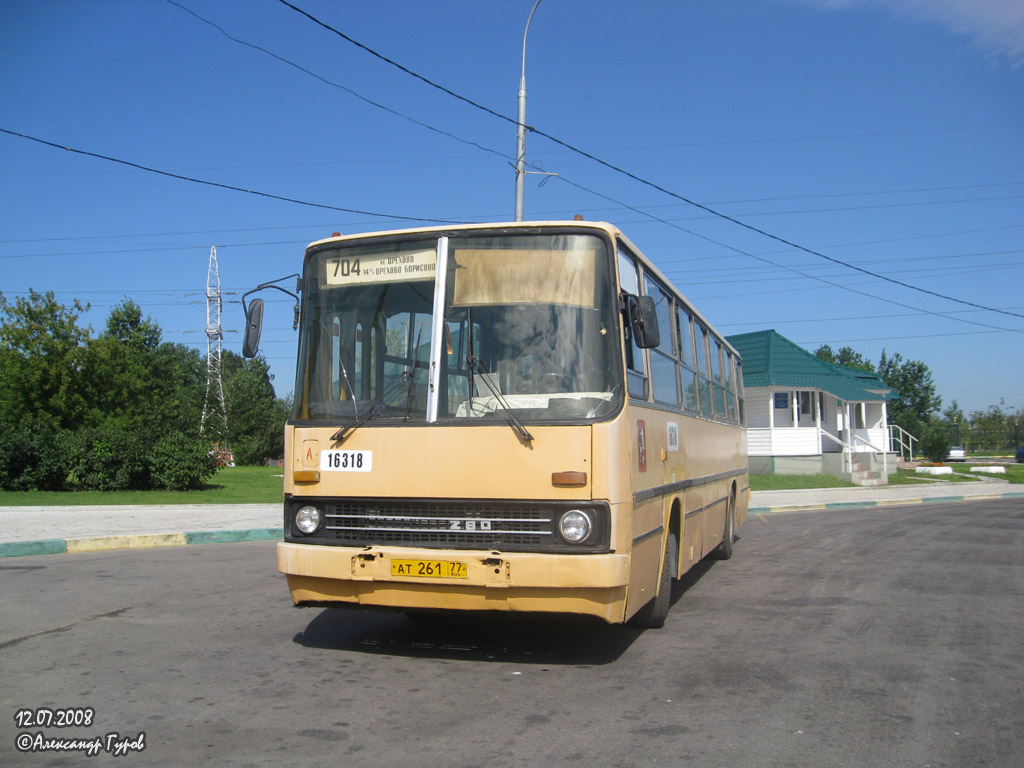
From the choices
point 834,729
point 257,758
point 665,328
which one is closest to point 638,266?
point 665,328

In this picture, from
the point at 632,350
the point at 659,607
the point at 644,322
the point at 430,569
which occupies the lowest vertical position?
the point at 659,607

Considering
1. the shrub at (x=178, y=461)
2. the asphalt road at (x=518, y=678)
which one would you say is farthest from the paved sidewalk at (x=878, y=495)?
the asphalt road at (x=518, y=678)

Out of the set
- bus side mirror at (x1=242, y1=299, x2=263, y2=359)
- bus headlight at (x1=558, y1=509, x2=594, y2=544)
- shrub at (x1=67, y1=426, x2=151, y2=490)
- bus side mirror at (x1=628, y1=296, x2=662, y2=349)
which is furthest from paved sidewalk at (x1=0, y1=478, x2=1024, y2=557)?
bus side mirror at (x1=628, y1=296, x2=662, y2=349)

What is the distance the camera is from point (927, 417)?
3307 inches

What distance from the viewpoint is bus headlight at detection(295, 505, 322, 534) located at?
244 inches

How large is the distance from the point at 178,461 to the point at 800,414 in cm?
2764

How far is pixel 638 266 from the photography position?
7.03m

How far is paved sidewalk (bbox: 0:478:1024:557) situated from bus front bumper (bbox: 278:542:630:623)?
8319 millimetres

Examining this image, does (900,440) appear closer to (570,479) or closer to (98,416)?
(98,416)

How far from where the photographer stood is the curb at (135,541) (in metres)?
12.5

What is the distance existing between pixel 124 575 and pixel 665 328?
6605 millimetres

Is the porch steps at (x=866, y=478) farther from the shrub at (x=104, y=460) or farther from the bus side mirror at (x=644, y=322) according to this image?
the bus side mirror at (x=644, y=322)

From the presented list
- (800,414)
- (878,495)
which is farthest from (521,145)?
(800,414)

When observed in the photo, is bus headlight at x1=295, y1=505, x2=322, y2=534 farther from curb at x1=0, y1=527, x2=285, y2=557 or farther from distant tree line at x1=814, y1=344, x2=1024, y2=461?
distant tree line at x1=814, y1=344, x2=1024, y2=461
